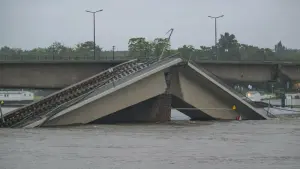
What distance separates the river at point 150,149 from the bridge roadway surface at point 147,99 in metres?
2.91

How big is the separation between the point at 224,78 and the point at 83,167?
1665 inches

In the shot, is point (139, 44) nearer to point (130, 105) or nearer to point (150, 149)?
point (130, 105)

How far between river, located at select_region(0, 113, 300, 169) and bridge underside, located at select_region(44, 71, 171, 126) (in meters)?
2.45

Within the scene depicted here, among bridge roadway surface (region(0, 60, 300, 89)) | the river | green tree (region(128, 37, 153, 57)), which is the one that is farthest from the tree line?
the river

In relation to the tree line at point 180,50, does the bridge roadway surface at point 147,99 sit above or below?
below

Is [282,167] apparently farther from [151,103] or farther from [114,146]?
[151,103]

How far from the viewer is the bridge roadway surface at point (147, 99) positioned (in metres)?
40.3

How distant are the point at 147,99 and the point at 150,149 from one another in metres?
20.0

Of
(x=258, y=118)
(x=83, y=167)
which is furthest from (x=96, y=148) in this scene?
(x=258, y=118)

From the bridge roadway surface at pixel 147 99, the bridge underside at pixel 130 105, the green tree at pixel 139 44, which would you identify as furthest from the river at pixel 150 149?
the green tree at pixel 139 44

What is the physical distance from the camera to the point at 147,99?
149 feet

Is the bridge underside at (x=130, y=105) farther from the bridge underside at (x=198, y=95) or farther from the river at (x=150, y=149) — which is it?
the river at (x=150, y=149)

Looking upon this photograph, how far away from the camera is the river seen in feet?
67.1

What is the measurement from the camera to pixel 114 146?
26.7m
